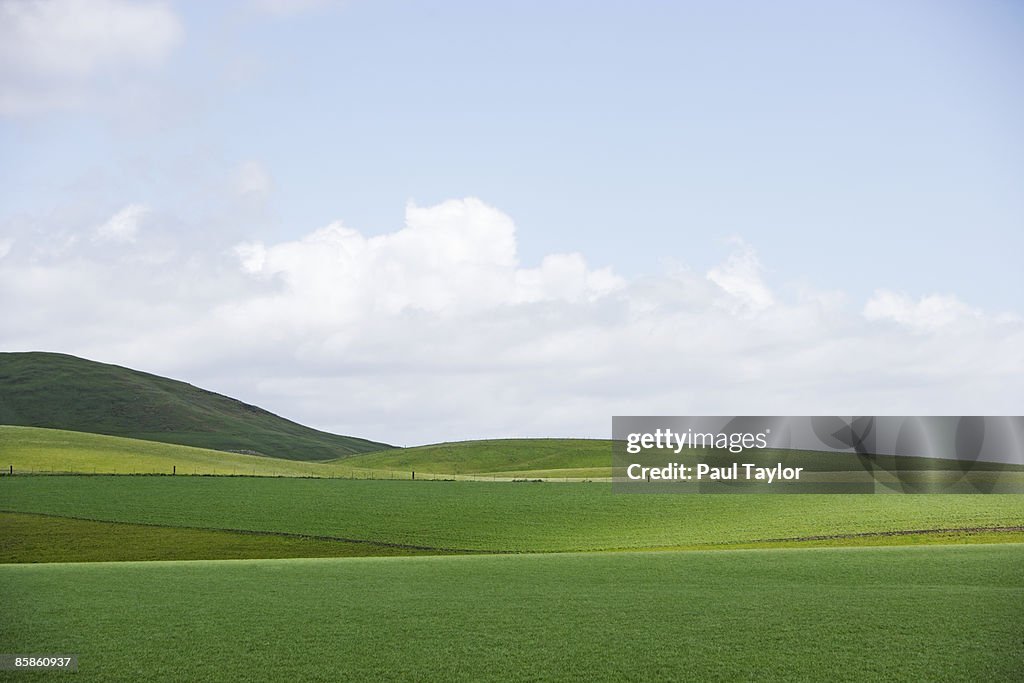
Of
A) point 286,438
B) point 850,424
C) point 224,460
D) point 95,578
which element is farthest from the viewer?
point 286,438

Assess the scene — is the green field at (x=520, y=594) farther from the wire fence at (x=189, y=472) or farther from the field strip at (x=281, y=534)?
the wire fence at (x=189, y=472)

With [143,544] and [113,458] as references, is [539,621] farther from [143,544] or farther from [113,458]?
[113,458]

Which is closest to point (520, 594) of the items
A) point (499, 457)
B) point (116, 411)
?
point (499, 457)

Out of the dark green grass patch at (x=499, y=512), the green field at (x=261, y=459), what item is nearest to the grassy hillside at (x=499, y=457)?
the green field at (x=261, y=459)

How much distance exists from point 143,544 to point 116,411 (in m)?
154

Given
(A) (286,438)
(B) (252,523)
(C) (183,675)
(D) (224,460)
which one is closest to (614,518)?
(B) (252,523)

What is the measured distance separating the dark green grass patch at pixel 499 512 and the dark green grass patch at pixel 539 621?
14927 millimetres

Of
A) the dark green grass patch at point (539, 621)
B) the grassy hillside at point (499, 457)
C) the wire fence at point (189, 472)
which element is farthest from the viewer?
the grassy hillside at point (499, 457)

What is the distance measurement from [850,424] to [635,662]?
58.5 meters

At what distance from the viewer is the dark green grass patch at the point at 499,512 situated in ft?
128

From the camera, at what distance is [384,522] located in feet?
141

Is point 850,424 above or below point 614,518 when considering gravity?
above

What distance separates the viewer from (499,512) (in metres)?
46.5

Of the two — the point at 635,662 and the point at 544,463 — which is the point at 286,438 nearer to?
the point at 544,463
